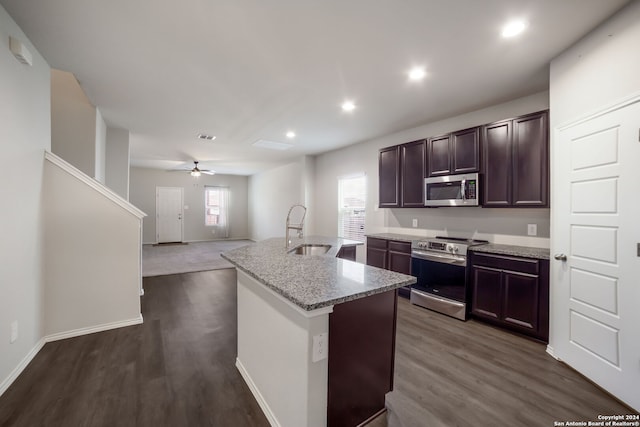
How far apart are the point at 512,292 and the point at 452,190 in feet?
4.45

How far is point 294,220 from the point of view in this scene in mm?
7449

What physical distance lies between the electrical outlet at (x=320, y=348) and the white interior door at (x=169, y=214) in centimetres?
971

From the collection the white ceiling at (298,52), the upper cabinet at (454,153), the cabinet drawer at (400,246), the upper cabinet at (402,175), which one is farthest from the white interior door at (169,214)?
the upper cabinet at (454,153)

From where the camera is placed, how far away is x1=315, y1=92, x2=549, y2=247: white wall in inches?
123

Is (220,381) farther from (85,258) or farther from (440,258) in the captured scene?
(440,258)

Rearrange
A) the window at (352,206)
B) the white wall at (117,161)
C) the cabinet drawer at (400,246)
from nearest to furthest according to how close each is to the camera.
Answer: the cabinet drawer at (400,246)
the white wall at (117,161)
the window at (352,206)

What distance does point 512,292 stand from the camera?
2740mm

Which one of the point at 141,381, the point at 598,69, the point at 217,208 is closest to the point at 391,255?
the point at 598,69

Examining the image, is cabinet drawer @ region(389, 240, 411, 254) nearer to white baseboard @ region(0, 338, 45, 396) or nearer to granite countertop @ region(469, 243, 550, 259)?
granite countertop @ region(469, 243, 550, 259)

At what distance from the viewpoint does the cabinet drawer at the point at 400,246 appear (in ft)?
12.3

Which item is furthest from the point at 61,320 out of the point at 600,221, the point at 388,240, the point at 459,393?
the point at 600,221

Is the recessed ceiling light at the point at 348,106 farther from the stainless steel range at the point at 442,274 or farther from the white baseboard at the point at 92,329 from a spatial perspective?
the white baseboard at the point at 92,329

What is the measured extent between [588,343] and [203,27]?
12.4 ft

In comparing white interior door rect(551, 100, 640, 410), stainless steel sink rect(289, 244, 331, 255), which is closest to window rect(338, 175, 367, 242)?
stainless steel sink rect(289, 244, 331, 255)
